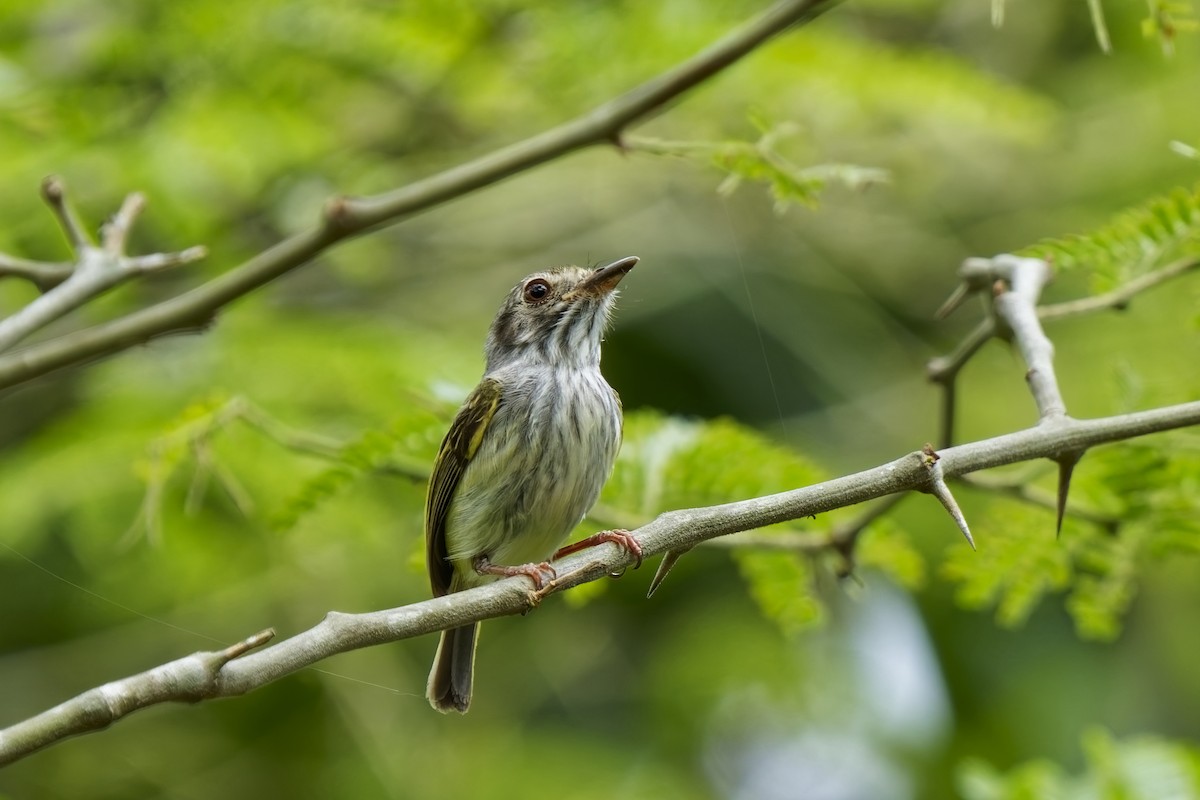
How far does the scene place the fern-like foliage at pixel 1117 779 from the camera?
3824 millimetres

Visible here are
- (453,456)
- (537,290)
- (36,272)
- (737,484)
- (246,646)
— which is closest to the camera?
(246,646)

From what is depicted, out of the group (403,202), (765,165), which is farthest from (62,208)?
(765,165)

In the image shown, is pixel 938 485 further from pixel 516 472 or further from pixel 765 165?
pixel 516 472

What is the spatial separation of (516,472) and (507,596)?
5.26 feet

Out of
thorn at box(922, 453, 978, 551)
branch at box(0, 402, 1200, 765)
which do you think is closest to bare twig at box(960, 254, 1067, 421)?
branch at box(0, 402, 1200, 765)

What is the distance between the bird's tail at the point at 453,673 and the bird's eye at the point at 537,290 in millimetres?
1096

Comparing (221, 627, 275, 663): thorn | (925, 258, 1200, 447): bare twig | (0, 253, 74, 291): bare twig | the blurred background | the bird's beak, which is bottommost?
the blurred background

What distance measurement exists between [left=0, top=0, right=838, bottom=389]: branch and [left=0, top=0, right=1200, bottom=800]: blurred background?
Result: 1.64 feet

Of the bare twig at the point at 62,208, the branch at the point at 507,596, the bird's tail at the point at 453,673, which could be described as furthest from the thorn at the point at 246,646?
the bird's tail at the point at 453,673

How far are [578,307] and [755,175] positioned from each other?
0.99 meters

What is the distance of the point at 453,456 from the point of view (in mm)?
4227

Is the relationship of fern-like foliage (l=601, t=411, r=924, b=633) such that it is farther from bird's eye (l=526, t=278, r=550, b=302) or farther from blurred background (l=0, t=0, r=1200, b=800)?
bird's eye (l=526, t=278, r=550, b=302)

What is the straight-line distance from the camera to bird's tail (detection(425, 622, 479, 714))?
4.34 meters

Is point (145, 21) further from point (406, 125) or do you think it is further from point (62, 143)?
point (406, 125)
